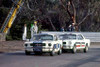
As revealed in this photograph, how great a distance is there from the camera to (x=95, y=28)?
54.1 meters

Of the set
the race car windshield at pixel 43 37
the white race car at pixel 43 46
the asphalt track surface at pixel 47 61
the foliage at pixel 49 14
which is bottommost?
the asphalt track surface at pixel 47 61

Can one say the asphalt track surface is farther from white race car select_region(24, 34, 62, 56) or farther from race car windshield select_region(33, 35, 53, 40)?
race car windshield select_region(33, 35, 53, 40)

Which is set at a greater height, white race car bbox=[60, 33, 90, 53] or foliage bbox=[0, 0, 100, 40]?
foliage bbox=[0, 0, 100, 40]

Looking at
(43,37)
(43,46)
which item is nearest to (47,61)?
(43,46)

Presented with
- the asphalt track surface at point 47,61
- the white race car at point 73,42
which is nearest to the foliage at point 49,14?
the white race car at point 73,42

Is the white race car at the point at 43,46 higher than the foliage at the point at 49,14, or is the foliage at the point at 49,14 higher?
the foliage at the point at 49,14

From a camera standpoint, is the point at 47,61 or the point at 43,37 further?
the point at 43,37

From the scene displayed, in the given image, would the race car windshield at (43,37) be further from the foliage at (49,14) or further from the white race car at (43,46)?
the foliage at (49,14)

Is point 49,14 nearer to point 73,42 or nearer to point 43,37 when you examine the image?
point 73,42

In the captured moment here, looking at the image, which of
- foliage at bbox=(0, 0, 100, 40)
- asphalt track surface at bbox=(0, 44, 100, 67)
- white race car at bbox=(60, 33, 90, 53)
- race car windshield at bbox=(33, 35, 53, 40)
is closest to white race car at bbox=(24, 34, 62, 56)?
race car windshield at bbox=(33, 35, 53, 40)

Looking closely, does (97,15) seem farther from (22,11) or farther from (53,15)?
(22,11)

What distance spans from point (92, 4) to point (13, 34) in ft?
45.8

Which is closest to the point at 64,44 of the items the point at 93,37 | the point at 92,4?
the point at 93,37

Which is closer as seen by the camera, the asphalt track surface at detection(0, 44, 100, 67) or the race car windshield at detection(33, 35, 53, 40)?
the asphalt track surface at detection(0, 44, 100, 67)
